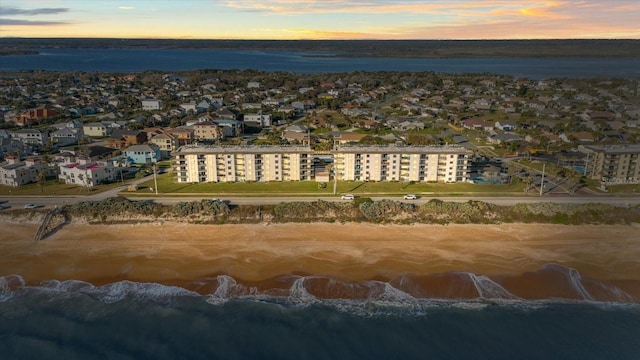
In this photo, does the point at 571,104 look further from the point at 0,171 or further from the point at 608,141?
the point at 0,171

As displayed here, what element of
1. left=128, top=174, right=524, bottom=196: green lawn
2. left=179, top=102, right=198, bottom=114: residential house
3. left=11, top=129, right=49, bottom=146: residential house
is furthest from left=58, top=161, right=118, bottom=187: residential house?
left=179, top=102, right=198, bottom=114: residential house

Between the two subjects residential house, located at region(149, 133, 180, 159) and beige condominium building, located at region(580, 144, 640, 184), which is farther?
residential house, located at region(149, 133, 180, 159)

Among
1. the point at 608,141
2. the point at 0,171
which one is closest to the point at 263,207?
the point at 0,171

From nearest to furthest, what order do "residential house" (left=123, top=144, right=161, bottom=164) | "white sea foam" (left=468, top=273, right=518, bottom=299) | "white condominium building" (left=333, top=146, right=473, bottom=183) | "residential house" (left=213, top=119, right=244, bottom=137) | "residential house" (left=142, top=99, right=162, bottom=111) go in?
"white sea foam" (left=468, top=273, right=518, bottom=299), "white condominium building" (left=333, top=146, right=473, bottom=183), "residential house" (left=123, top=144, right=161, bottom=164), "residential house" (left=213, top=119, right=244, bottom=137), "residential house" (left=142, top=99, right=162, bottom=111)

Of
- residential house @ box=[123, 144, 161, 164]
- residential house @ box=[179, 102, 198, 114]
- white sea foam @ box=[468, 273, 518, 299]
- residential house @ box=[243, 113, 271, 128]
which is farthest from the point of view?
residential house @ box=[179, 102, 198, 114]

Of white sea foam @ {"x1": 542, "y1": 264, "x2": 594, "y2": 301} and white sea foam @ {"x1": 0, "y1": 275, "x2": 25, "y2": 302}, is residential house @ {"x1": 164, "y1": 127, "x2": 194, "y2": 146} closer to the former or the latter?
white sea foam @ {"x1": 0, "y1": 275, "x2": 25, "y2": 302}

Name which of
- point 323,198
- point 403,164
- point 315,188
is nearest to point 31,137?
point 315,188

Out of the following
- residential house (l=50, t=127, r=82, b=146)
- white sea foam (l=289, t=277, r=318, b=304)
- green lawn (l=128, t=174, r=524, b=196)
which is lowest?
white sea foam (l=289, t=277, r=318, b=304)
